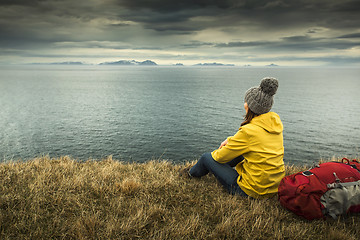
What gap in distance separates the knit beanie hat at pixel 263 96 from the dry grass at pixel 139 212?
1.82m

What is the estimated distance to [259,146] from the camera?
13.8 feet

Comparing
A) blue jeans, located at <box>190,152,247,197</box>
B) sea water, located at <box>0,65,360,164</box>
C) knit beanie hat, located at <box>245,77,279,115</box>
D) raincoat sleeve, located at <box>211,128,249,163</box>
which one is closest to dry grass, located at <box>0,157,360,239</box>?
blue jeans, located at <box>190,152,247,197</box>

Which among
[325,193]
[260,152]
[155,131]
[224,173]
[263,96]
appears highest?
[263,96]

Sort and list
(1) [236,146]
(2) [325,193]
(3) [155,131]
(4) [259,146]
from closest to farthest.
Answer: (2) [325,193]
(4) [259,146]
(1) [236,146]
(3) [155,131]

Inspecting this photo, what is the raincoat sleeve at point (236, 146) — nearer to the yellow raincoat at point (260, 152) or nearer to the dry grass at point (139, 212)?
the yellow raincoat at point (260, 152)

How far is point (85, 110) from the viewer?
49.1 metres

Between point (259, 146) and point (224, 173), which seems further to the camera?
point (224, 173)

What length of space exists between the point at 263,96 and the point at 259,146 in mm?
943

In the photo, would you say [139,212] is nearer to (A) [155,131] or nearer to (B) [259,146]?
(B) [259,146]

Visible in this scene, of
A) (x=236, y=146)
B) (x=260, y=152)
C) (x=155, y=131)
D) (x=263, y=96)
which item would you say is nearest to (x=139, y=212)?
(x=236, y=146)

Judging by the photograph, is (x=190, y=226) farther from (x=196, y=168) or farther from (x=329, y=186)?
(x=329, y=186)

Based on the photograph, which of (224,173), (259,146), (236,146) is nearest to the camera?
(259,146)

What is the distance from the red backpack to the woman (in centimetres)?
49

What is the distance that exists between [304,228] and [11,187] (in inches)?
224
